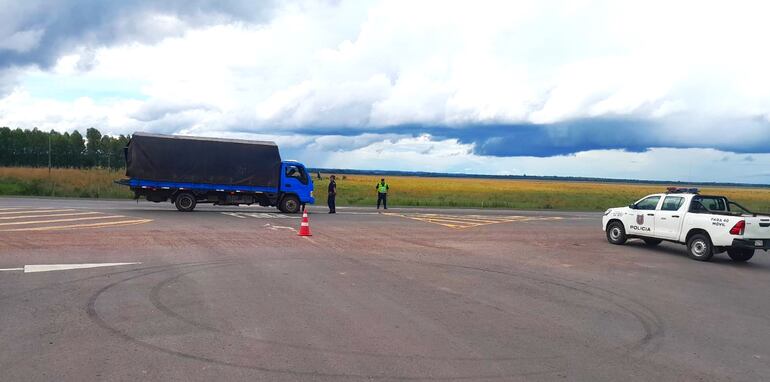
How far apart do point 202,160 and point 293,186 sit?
3.87m

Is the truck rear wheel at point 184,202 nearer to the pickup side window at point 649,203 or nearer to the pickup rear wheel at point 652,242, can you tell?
the pickup side window at point 649,203

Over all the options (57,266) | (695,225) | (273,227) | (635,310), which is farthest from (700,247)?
(57,266)

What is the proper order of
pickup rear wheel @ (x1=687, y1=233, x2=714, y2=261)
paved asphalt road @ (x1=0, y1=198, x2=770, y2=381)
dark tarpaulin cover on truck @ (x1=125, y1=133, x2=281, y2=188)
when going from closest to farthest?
paved asphalt road @ (x1=0, y1=198, x2=770, y2=381) → pickup rear wheel @ (x1=687, y1=233, x2=714, y2=261) → dark tarpaulin cover on truck @ (x1=125, y1=133, x2=281, y2=188)

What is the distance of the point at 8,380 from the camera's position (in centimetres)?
493

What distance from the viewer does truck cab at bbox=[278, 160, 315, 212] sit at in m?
26.0

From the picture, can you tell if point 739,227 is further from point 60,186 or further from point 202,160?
point 60,186

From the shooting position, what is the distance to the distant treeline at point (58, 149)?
115688mm

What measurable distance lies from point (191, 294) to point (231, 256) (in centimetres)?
383

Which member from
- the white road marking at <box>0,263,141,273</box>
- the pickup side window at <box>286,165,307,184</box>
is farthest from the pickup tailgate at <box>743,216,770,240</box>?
the pickup side window at <box>286,165,307,184</box>

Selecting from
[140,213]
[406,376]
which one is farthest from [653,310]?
[140,213]

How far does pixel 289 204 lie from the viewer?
26234mm

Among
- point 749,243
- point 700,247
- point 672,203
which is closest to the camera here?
point 749,243

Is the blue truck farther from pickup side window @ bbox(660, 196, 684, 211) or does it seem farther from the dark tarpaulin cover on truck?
pickup side window @ bbox(660, 196, 684, 211)

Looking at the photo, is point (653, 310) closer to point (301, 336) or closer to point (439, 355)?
point (439, 355)
